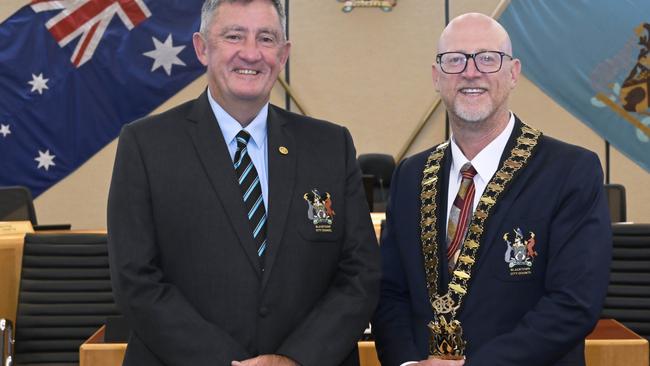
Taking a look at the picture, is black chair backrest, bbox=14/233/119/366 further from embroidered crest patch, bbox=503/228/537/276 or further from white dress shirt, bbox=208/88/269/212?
embroidered crest patch, bbox=503/228/537/276

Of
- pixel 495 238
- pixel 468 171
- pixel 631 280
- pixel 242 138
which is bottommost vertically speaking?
pixel 631 280

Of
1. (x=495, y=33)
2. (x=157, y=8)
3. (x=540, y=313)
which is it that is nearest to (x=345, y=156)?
(x=495, y=33)

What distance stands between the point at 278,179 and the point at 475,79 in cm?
55

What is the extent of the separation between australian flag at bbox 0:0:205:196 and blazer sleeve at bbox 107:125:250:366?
662 cm

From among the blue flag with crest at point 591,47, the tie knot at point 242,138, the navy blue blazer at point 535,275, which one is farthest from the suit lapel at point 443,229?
the blue flag with crest at point 591,47

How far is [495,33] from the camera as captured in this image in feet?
7.29

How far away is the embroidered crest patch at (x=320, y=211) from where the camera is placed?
7.22ft

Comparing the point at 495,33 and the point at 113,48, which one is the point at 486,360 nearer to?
the point at 495,33

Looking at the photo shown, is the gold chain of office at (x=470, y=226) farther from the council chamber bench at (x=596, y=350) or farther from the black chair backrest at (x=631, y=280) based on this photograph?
the black chair backrest at (x=631, y=280)

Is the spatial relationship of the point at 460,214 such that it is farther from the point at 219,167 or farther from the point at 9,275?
the point at 9,275

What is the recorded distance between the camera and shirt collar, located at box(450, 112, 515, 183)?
2.26m

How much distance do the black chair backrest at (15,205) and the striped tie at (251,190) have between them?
3723mm

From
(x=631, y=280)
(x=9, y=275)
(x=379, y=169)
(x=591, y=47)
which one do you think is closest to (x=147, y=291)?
(x=9, y=275)

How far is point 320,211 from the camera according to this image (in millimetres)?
2203
